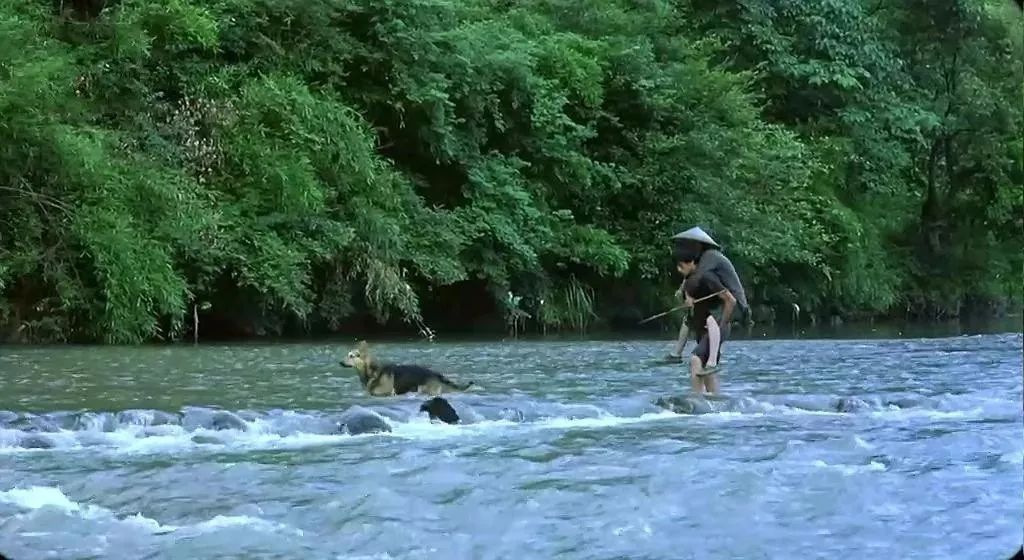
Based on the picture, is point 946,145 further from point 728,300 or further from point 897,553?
point 897,553

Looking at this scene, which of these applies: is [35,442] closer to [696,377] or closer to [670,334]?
[696,377]

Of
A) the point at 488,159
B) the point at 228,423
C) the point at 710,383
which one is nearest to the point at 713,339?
the point at 710,383

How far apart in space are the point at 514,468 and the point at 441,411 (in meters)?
2.48

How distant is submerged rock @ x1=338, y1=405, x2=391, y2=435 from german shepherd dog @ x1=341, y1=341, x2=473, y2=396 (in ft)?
6.54

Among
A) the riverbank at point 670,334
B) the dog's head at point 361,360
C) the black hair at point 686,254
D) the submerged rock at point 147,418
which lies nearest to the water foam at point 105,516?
the submerged rock at point 147,418

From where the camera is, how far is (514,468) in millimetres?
9234

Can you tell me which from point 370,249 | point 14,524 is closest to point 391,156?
point 370,249

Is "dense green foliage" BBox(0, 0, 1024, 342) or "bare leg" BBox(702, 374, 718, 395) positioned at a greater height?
"dense green foliage" BBox(0, 0, 1024, 342)

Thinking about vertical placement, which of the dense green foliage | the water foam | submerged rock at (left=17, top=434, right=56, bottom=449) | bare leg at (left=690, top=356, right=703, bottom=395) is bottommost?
the water foam

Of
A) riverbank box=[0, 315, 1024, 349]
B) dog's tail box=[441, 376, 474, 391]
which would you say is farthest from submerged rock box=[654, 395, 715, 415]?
riverbank box=[0, 315, 1024, 349]

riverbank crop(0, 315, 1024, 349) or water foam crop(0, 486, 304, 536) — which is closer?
water foam crop(0, 486, 304, 536)

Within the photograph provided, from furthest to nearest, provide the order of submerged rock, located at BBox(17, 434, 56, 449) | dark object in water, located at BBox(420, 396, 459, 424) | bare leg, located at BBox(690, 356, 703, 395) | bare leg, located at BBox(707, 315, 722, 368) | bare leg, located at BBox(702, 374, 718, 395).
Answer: bare leg, located at BBox(702, 374, 718, 395) → bare leg, located at BBox(690, 356, 703, 395) → bare leg, located at BBox(707, 315, 722, 368) → dark object in water, located at BBox(420, 396, 459, 424) → submerged rock, located at BBox(17, 434, 56, 449)

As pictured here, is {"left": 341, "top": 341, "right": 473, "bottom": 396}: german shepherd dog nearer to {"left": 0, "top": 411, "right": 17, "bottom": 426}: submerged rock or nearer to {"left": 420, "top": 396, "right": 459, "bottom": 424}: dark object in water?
{"left": 420, "top": 396, "right": 459, "bottom": 424}: dark object in water

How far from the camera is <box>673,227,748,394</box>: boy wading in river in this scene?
12.9m
